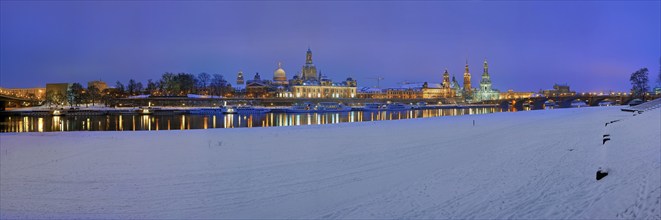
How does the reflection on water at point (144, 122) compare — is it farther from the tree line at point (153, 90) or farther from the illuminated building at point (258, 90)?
the illuminated building at point (258, 90)

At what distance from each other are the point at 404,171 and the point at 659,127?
796 centimetres

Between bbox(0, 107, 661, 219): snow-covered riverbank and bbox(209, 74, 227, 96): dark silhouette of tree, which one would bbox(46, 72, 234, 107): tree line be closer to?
bbox(209, 74, 227, 96): dark silhouette of tree

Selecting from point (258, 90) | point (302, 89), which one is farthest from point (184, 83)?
point (302, 89)

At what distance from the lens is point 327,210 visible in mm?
12078

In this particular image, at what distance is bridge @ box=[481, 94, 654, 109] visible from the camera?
350 feet

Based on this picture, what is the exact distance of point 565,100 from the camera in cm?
12112

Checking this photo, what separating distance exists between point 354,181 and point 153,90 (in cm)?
15777

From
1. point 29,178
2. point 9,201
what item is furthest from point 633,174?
point 29,178

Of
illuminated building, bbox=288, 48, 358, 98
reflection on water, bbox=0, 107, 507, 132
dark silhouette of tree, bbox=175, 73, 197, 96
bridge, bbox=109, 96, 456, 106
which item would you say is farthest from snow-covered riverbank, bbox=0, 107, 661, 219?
illuminated building, bbox=288, 48, 358, 98

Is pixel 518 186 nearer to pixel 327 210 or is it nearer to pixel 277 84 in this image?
pixel 327 210

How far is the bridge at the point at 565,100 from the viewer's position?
107 metres

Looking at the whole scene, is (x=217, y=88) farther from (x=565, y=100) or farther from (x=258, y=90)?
(x=565, y=100)

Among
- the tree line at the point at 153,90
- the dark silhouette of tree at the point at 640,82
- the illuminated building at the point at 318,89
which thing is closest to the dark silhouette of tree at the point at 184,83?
the tree line at the point at 153,90

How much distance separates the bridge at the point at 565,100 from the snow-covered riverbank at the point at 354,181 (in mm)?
92312
